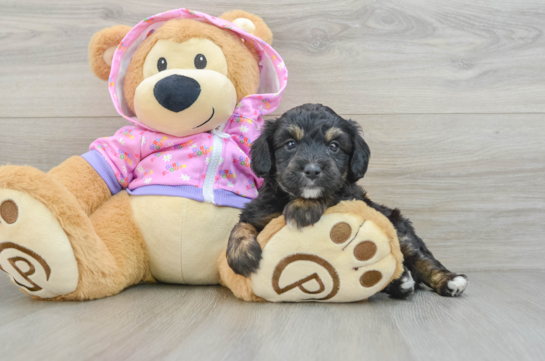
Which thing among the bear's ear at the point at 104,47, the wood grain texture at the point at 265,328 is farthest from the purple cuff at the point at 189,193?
the bear's ear at the point at 104,47

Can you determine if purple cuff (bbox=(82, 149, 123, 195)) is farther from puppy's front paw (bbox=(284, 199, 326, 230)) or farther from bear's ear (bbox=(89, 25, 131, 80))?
puppy's front paw (bbox=(284, 199, 326, 230))

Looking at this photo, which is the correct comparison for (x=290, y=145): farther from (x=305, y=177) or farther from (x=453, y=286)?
(x=453, y=286)

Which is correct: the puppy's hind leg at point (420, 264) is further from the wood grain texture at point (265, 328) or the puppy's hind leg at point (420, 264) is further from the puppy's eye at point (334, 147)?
the puppy's eye at point (334, 147)

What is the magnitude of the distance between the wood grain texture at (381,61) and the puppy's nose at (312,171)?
3.09 ft

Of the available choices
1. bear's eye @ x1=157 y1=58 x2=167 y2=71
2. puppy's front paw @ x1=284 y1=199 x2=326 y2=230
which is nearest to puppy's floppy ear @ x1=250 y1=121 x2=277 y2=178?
puppy's front paw @ x1=284 y1=199 x2=326 y2=230

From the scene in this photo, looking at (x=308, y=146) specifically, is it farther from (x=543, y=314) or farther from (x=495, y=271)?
(x=495, y=271)

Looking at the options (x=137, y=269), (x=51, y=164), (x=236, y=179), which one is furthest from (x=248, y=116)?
(x=51, y=164)

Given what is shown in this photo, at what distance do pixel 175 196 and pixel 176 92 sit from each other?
42 centimetres

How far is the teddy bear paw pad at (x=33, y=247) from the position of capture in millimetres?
1437

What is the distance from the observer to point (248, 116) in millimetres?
1934

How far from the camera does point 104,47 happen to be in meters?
1.91

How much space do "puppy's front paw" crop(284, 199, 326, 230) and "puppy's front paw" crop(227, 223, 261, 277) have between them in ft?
0.49

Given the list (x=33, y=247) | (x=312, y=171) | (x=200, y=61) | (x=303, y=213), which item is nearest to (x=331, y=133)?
(x=312, y=171)

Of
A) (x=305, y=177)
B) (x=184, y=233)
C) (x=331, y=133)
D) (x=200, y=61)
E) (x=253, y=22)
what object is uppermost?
(x=253, y=22)
